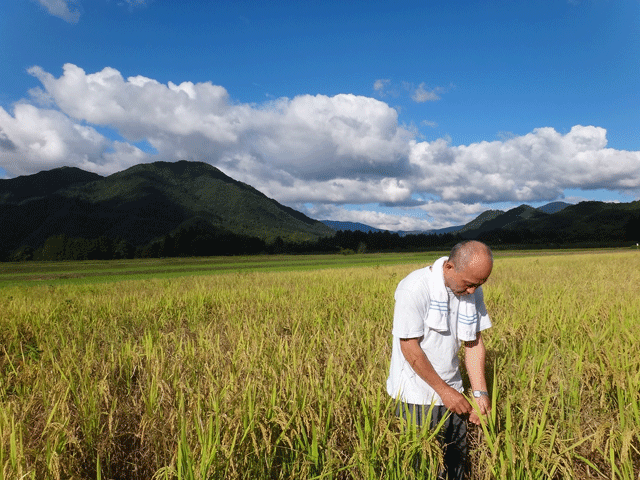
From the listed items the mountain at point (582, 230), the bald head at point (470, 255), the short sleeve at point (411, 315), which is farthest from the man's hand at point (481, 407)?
the mountain at point (582, 230)

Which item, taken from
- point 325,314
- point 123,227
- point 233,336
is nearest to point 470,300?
point 233,336

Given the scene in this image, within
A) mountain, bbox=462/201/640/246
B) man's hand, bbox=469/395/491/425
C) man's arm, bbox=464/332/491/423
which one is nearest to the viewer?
man's hand, bbox=469/395/491/425

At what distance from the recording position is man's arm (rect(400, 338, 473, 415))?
2299 mm

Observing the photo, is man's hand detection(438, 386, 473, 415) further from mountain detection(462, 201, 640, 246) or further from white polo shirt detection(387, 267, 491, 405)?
mountain detection(462, 201, 640, 246)

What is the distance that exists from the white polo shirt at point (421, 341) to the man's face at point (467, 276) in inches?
3.1

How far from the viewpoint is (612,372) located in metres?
3.32

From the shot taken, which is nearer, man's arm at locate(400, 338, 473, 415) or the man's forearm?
man's arm at locate(400, 338, 473, 415)

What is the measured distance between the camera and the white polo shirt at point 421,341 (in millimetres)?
2332

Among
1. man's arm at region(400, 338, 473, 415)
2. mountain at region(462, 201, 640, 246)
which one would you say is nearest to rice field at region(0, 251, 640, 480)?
man's arm at region(400, 338, 473, 415)

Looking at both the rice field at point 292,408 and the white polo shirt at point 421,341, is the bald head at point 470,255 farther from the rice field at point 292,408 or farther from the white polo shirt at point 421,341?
the rice field at point 292,408

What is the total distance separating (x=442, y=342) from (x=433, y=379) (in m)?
0.30

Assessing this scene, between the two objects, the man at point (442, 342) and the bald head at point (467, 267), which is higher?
the bald head at point (467, 267)

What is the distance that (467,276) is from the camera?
2309 mm

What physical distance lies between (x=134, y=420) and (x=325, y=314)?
156 inches
